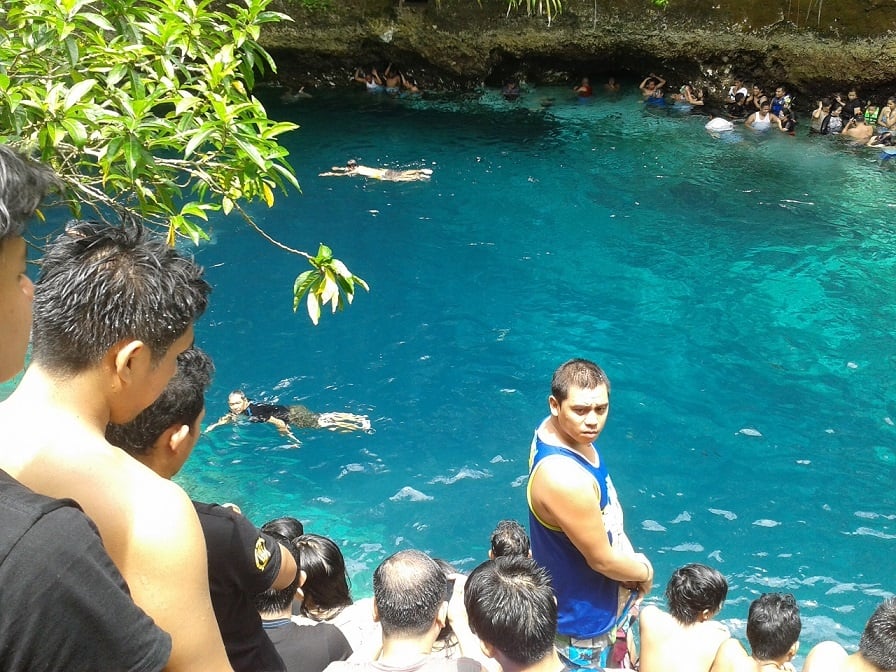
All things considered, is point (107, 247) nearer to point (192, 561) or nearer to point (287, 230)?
point (192, 561)

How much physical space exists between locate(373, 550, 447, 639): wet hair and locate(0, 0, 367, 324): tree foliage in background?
1.18 metres

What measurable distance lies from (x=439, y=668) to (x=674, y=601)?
1811 mm

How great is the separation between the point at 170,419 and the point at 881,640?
321cm

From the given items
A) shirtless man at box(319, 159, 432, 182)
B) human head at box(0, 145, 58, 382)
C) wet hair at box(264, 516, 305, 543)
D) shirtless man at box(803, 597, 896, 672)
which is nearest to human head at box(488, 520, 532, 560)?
wet hair at box(264, 516, 305, 543)

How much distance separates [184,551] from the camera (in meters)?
1.68

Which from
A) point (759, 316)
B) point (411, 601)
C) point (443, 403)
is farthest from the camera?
point (759, 316)

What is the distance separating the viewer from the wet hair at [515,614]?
290 centimetres

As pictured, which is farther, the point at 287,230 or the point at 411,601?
the point at 287,230

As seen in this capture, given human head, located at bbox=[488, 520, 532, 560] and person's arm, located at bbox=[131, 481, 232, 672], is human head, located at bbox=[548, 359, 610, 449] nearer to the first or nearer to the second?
human head, located at bbox=[488, 520, 532, 560]

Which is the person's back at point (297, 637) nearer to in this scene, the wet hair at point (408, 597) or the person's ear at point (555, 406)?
the wet hair at point (408, 597)

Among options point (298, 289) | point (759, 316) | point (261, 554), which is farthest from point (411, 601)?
point (759, 316)

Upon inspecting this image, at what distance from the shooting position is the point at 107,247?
72.9 inches

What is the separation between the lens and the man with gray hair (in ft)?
9.53

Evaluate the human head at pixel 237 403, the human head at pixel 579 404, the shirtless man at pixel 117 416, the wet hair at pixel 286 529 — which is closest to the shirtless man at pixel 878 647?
the human head at pixel 579 404
